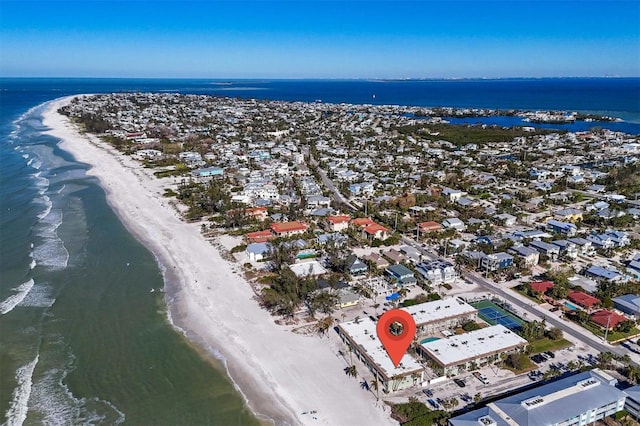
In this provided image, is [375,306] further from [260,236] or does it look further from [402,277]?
[260,236]

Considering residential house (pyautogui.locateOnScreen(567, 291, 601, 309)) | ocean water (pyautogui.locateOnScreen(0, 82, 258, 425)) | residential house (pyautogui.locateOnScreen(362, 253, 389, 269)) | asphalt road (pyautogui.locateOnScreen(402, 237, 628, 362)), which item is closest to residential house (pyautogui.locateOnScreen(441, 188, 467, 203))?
asphalt road (pyautogui.locateOnScreen(402, 237, 628, 362))

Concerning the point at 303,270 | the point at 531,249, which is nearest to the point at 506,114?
the point at 531,249

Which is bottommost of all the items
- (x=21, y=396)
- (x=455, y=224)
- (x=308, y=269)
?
(x=21, y=396)

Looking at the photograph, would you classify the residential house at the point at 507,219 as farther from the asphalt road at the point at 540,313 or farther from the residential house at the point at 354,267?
the residential house at the point at 354,267

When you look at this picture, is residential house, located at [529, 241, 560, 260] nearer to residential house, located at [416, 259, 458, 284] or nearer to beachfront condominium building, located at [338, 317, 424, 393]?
residential house, located at [416, 259, 458, 284]

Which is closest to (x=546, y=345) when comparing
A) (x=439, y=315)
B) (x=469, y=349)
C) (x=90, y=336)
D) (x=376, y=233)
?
(x=469, y=349)

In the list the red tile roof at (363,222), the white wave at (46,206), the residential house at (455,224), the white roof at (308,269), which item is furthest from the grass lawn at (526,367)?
the white wave at (46,206)
